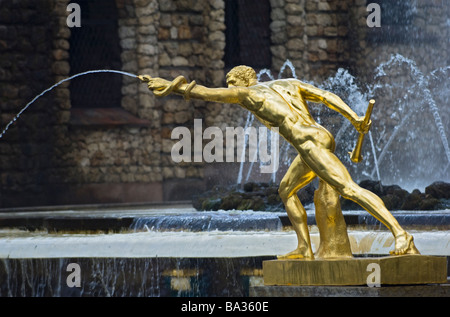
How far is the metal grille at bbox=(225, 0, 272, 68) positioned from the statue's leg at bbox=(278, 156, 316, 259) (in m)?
12.4

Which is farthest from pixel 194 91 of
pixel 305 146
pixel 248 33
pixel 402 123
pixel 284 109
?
pixel 402 123

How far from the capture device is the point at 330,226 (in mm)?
7094

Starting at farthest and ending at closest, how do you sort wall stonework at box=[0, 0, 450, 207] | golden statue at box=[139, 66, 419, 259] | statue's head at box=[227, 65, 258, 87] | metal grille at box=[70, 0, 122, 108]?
metal grille at box=[70, 0, 122, 108] < wall stonework at box=[0, 0, 450, 207] < statue's head at box=[227, 65, 258, 87] < golden statue at box=[139, 66, 419, 259]

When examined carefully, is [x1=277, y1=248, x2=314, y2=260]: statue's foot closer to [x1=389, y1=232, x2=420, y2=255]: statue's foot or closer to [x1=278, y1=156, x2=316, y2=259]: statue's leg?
[x1=278, y1=156, x2=316, y2=259]: statue's leg

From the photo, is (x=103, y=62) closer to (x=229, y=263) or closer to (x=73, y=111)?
(x=73, y=111)

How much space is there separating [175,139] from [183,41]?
5.56 feet

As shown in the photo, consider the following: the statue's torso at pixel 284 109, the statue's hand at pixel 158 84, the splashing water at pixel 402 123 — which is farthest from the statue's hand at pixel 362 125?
the splashing water at pixel 402 123

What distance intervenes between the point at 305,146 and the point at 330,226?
0.54 meters

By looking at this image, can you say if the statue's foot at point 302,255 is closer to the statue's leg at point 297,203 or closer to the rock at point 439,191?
the statue's leg at point 297,203

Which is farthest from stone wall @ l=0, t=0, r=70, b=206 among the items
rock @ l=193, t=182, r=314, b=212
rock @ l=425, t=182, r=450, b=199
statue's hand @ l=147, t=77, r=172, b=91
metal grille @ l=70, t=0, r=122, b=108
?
statue's hand @ l=147, t=77, r=172, b=91

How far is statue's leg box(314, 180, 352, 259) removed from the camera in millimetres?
7066

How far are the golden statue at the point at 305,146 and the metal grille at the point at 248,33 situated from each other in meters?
12.3

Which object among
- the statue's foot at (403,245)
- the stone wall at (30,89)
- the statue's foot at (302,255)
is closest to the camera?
the statue's foot at (403,245)

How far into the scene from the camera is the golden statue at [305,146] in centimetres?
701
